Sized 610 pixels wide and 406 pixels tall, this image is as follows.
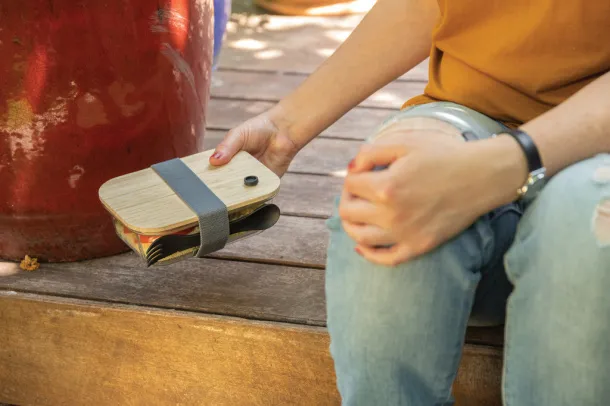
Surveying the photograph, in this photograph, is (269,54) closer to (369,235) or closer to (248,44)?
(248,44)

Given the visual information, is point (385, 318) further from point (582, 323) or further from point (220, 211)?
point (220, 211)

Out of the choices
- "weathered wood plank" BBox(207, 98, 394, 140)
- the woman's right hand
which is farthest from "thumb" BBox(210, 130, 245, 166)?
"weathered wood plank" BBox(207, 98, 394, 140)

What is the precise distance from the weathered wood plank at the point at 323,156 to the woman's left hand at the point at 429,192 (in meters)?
0.70

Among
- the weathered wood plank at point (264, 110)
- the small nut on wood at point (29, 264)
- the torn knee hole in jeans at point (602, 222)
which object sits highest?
the torn knee hole in jeans at point (602, 222)

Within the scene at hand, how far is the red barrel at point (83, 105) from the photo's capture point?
1.01 metres

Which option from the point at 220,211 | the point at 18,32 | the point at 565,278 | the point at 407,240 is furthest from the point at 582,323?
the point at 18,32

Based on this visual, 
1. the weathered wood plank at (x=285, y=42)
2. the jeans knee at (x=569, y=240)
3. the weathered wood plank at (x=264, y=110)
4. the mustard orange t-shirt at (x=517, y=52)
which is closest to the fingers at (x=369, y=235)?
the jeans knee at (x=569, y=240)

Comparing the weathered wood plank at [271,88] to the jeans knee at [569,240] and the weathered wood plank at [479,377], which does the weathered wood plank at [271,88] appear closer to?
the weathered wood plank at [479,377]

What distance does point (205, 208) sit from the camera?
3.19 ft

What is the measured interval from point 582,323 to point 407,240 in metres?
0.16

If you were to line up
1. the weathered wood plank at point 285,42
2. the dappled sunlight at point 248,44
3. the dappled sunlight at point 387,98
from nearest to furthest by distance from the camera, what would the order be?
the dappled sunlight at point 387,98, the weathered wood plank at point 285,42, the dappled sunlight at point 248,44

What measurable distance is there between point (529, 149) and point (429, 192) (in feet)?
0.36

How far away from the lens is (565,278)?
2.19 feet

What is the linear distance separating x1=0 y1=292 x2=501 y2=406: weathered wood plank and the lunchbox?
0.41 feet
